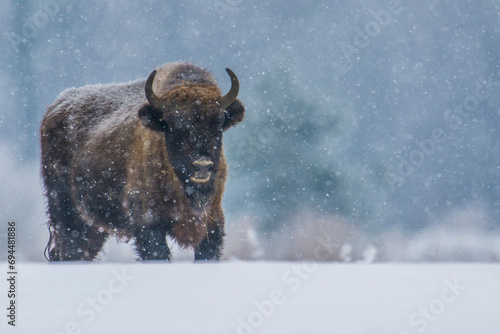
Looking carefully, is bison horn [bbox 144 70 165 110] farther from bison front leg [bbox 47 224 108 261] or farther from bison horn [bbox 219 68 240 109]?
bison front leg [bbox 47 224 108 261]

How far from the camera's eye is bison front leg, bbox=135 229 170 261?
575 cm

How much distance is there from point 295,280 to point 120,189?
280cm

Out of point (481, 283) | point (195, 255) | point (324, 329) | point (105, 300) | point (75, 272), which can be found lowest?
point (195, 255)

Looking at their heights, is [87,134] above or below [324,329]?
below

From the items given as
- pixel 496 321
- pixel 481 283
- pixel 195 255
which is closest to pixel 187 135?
pixel 195 255

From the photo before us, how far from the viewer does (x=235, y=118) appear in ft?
19.6

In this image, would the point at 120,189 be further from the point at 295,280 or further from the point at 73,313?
the point at 73,313

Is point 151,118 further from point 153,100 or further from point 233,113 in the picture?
point 233,113

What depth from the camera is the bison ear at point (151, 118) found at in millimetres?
5719

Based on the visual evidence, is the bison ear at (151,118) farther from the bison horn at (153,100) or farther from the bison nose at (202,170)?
the bison nose at (202,170)

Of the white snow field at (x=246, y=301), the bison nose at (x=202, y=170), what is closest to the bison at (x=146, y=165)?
the bison nose at (x=202, y=170)

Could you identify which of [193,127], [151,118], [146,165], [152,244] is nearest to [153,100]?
[151,118]

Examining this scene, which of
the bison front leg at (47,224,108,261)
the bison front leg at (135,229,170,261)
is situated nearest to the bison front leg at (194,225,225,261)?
the bison front leg at (135,229,170,261)

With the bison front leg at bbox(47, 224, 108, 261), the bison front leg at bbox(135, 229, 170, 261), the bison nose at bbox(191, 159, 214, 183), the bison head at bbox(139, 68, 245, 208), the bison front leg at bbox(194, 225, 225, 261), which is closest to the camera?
the bison nose at bbox(191, 159, 214, 183)
